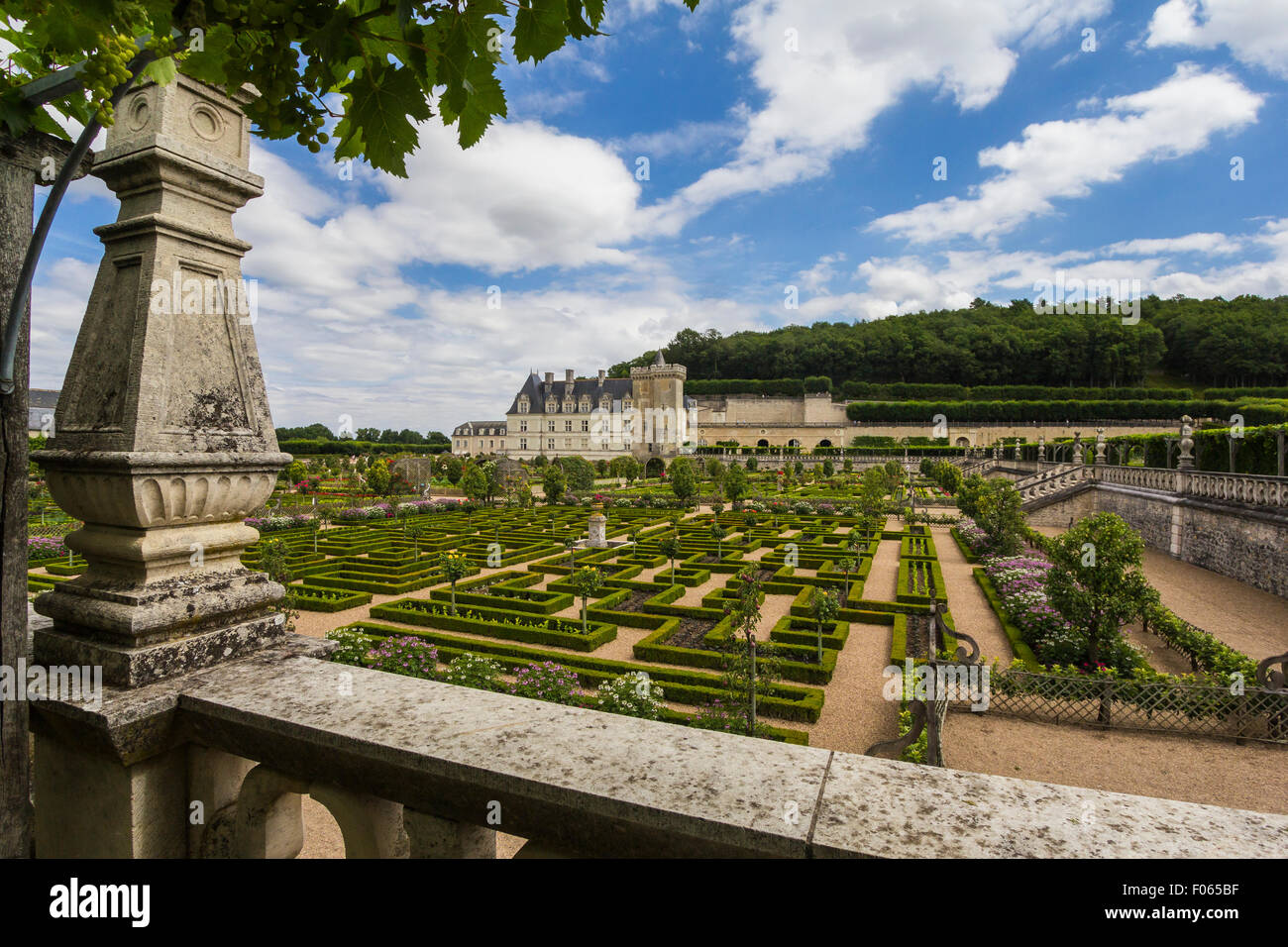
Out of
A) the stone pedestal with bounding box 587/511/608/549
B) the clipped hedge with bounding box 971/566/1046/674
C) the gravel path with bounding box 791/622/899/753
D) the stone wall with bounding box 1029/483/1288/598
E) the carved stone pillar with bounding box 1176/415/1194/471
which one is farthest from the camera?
the stone pedestal with bounding box 587/511/608/549

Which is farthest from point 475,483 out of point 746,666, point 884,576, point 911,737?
point 911,737

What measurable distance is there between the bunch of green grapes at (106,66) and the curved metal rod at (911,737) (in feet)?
17.4

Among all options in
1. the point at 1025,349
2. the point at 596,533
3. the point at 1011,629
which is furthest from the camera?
the point at 1025,349

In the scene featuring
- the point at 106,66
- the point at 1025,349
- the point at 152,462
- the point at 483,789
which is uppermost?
the point at 1025,349

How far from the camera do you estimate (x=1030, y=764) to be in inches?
237

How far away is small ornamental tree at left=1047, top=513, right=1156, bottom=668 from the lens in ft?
25.4

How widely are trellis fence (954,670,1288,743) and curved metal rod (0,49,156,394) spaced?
823 cm

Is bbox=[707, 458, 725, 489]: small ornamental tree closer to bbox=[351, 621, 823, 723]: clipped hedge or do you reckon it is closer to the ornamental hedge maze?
the ornamental hedge maze

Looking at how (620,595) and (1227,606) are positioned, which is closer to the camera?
(1227,606)

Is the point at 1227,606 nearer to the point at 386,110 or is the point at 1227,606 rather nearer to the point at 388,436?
the point at 386,110

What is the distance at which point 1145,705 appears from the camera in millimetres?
6789

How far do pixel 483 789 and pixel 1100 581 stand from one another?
8857 mm

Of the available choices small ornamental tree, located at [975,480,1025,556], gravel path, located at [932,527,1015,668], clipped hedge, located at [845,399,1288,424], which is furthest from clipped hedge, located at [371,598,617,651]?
clipped hedge, located at [845,399,1288,424]
